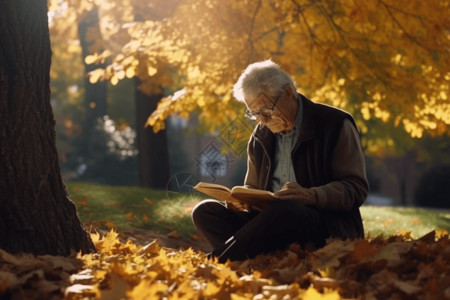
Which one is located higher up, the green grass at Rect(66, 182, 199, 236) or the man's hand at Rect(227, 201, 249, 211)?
the man's hand at Rect(227, 201, 249, 211)

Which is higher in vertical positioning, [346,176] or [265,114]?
[265,114]

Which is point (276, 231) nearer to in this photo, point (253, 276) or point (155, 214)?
point (253, 276)

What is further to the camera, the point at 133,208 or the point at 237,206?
the point at 133,208

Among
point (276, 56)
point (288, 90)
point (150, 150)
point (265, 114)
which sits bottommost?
point (150, 150)

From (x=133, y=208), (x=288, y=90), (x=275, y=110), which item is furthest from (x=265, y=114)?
(x=133, y=208)

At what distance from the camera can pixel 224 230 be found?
15.0ft

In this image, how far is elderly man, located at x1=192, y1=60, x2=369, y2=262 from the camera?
403cm

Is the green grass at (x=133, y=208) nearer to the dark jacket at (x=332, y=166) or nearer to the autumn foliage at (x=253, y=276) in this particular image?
the dark jacket at (x=332, y=166)

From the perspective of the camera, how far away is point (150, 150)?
39.9 ft

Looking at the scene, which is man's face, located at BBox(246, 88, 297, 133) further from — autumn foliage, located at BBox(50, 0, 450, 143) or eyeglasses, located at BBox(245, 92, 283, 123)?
autumn foliage, located at BBox(50, 0, 450, 143)

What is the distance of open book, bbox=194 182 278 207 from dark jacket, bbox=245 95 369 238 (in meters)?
0.37

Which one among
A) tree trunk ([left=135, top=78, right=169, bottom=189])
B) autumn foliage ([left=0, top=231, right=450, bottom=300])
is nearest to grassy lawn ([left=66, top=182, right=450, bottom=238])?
tree trunk ([left=135, top=78, right=169, bottom=189])

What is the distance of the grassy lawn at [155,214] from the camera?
7.41m

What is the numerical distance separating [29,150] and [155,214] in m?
4.15
